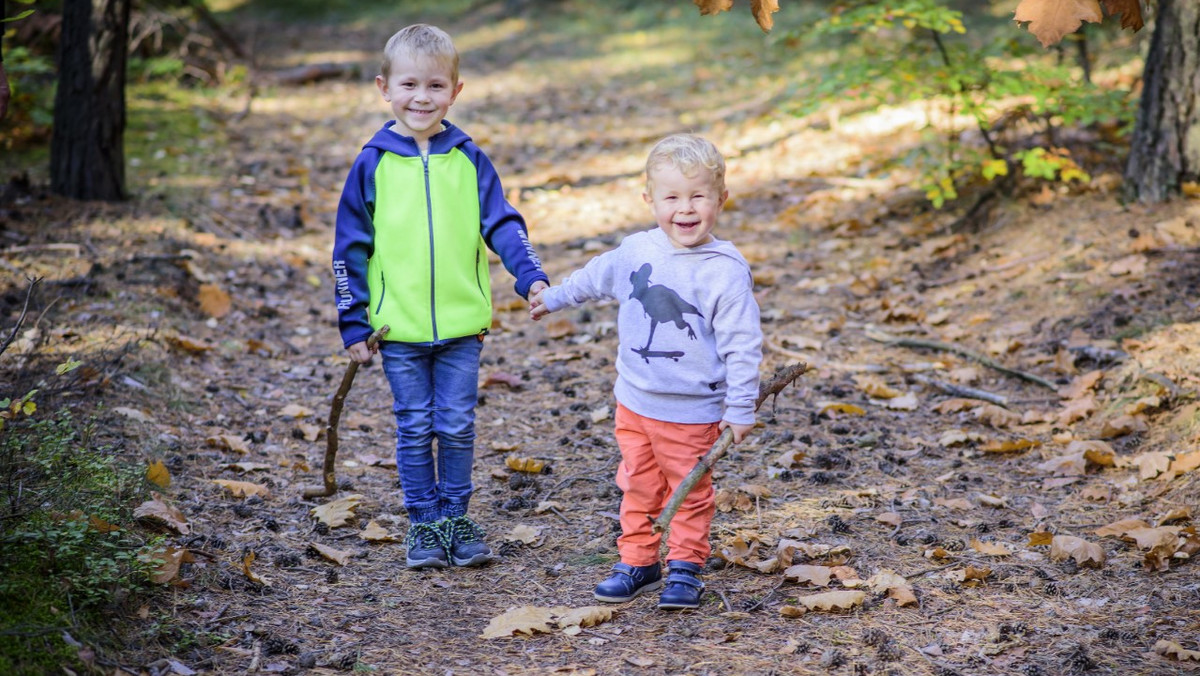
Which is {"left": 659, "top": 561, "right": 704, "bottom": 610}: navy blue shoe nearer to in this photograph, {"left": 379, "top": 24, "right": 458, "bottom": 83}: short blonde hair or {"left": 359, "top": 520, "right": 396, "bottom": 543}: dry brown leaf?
{"left": 359, "top": 520, "right": 396, "bottom": 543}: dry brown leaf

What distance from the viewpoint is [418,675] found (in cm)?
313

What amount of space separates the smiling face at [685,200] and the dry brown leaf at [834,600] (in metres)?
1.35

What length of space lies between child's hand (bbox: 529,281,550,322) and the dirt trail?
1060mm

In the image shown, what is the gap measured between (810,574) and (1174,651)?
119 cm

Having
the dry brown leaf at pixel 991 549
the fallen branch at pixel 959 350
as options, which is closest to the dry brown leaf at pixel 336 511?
the dry brown leaf at pixel 991 549

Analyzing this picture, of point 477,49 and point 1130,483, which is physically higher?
point 477,49

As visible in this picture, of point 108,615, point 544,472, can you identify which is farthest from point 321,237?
point 108,615

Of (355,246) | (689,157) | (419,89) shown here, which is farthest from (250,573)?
(689,157)

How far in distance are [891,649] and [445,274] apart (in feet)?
6.83

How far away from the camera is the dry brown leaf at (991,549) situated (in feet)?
12.5

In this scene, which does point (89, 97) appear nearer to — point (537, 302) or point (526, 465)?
point (526, 465)

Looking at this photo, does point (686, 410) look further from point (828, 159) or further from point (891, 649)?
point (828, 159)

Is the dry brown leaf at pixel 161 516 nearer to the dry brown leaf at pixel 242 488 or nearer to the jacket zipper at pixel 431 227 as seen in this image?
the dry brown leaf at pixel 242 488

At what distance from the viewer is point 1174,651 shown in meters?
3.01
